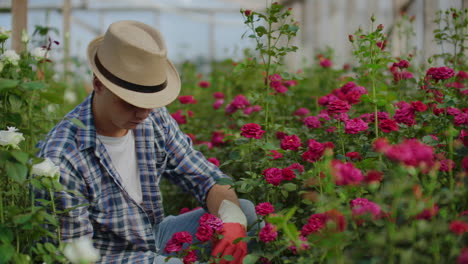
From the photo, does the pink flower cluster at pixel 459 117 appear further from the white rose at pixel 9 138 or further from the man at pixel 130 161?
the white rose at pixel 9 138

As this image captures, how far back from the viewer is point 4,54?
1.68 meters

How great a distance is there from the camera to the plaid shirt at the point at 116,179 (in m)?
1.53

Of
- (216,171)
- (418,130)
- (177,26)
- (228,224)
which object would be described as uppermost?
(177,26)

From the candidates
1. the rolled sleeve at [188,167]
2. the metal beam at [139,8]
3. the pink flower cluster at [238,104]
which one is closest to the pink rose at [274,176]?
the rolled sleeve at [188,167]

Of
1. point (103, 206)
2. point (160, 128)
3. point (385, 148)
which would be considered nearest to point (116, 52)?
point (160, 128)

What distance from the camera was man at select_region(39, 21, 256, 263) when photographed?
1513 mm

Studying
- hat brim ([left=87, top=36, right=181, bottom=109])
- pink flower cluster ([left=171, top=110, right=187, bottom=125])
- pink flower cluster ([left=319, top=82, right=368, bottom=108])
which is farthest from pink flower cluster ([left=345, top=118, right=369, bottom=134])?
pink flower cluster ([left=171, top=110, right=187, bottom=125])

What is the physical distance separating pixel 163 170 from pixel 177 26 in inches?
426

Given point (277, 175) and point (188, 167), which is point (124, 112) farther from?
point (277, 175)

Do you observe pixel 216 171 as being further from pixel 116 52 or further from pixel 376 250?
pixel 376 250

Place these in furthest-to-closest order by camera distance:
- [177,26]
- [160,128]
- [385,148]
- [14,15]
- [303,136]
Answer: [177,26]
[14,15]
[303,136]
[160,128]
[385,148]

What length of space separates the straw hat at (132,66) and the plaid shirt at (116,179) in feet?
0.59

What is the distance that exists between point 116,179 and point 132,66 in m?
0.37

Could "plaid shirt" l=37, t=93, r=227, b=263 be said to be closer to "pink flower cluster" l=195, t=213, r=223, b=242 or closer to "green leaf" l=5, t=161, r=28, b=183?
"green leaf" l=5, t=161, r=28, b=183
